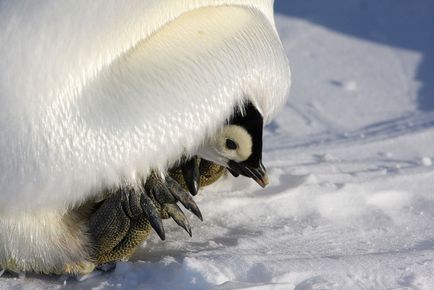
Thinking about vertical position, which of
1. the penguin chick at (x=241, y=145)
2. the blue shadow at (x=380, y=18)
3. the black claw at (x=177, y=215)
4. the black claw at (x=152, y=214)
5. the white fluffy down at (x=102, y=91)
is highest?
the white fluffy down at (x=102, y=91)

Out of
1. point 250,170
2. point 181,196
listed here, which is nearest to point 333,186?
point 250,170

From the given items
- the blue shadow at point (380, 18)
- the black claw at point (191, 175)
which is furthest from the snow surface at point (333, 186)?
the black claw at point (191, 175)

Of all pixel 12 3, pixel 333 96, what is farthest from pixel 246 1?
pixel 333 96

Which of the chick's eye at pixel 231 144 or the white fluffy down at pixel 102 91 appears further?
the chick's eye at pixel 231 144

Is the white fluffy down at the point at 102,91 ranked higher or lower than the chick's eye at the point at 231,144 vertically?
higher

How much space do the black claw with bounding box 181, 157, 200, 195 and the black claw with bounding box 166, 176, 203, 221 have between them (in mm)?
44

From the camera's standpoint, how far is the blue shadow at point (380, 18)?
2613 millimetres

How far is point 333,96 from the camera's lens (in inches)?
94.3

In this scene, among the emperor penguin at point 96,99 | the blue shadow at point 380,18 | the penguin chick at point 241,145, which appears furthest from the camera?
the blue shadow at point 380,18

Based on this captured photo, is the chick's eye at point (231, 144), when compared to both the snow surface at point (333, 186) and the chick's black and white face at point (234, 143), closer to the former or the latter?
the chick's black and white face at point (234, 143)

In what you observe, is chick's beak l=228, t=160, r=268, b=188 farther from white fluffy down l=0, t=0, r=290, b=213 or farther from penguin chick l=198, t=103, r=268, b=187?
white fluffy down l=0, t=0, r=290, b=213

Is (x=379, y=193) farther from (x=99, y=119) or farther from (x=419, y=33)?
(x=419, y=33)

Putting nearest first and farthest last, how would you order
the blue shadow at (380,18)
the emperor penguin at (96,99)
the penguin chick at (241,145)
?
1. the emperor penguin at (96,99)
2. the penguin chick at (241,145)
3. the blue shadow at (380,18)

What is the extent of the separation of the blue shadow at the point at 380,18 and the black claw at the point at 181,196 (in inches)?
45.5
